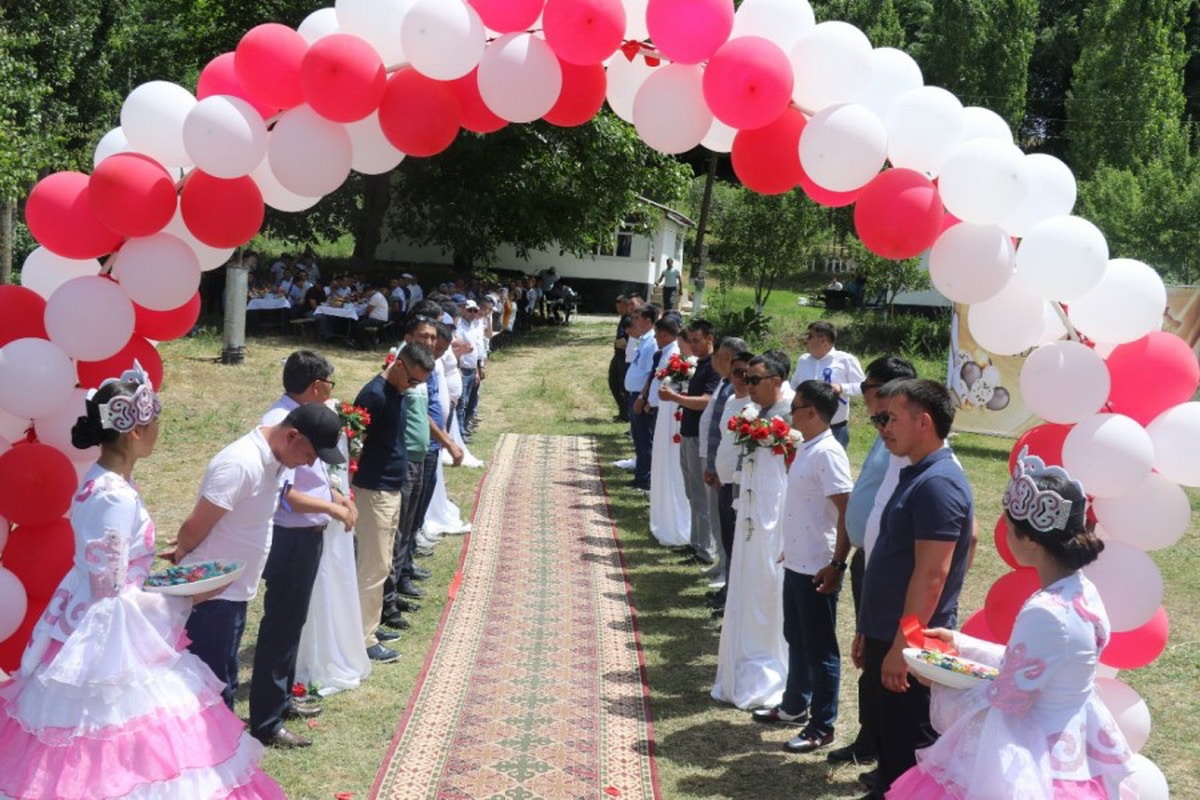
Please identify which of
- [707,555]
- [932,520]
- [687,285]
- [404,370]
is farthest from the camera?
[687,285]

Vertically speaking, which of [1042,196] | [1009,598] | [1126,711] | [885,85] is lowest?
[1126,711]

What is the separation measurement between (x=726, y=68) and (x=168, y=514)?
7609 mm

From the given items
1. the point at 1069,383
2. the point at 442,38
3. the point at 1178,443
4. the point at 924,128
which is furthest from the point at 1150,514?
the point at 442,38

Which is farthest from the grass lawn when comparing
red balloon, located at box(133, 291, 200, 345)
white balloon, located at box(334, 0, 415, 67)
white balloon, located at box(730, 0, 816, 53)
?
white balloon, located at box(730, 0, 816, 53)

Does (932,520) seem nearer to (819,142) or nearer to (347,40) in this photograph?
(819,142)

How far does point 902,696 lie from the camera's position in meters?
4.74

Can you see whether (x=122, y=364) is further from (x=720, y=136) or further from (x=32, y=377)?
(x=720, y=136)

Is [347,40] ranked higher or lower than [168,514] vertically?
higher

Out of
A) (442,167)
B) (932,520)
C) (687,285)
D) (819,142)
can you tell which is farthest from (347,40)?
(687,285)

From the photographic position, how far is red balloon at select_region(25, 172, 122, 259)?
5043 millimetres

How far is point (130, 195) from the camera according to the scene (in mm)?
4934

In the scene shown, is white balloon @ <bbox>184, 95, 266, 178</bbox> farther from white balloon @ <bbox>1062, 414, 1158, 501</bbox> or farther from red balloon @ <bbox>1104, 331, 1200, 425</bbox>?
red balloon @ <bbox>1104, 331, 1200, 425</bbox>

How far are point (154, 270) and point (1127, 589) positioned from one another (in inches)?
177

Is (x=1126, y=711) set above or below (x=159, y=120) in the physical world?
below
